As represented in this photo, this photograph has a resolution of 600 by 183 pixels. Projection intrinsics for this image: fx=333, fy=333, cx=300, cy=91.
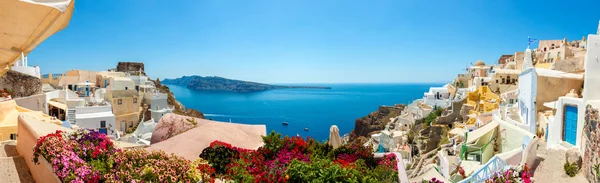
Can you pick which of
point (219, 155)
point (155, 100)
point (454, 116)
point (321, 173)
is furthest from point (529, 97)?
point (155, 100)

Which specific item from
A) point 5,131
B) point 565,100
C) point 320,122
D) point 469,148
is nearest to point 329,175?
point 565,100

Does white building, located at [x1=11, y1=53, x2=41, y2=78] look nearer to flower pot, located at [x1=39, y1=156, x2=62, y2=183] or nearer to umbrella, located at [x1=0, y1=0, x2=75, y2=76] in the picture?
flower pot, located at [x1=39, y1=156, x2=62, y2=183]

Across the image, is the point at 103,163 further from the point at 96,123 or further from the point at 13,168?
the point at 96,123

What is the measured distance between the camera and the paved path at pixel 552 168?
362 inches

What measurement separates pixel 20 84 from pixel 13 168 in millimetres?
22627

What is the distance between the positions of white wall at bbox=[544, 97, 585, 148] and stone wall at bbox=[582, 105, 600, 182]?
51 centimetres

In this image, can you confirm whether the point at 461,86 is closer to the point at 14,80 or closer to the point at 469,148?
the point at 469,148

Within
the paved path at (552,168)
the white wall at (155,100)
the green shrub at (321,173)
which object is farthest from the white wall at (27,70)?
the paved path at (552,168)

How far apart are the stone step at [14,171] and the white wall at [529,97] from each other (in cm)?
1614

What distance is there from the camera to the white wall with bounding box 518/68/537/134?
13.4m

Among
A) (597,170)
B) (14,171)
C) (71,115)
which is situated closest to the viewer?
(14,171)

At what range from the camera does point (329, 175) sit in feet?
18.6

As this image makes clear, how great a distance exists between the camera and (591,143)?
8648mm

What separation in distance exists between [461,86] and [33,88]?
1995 inches
